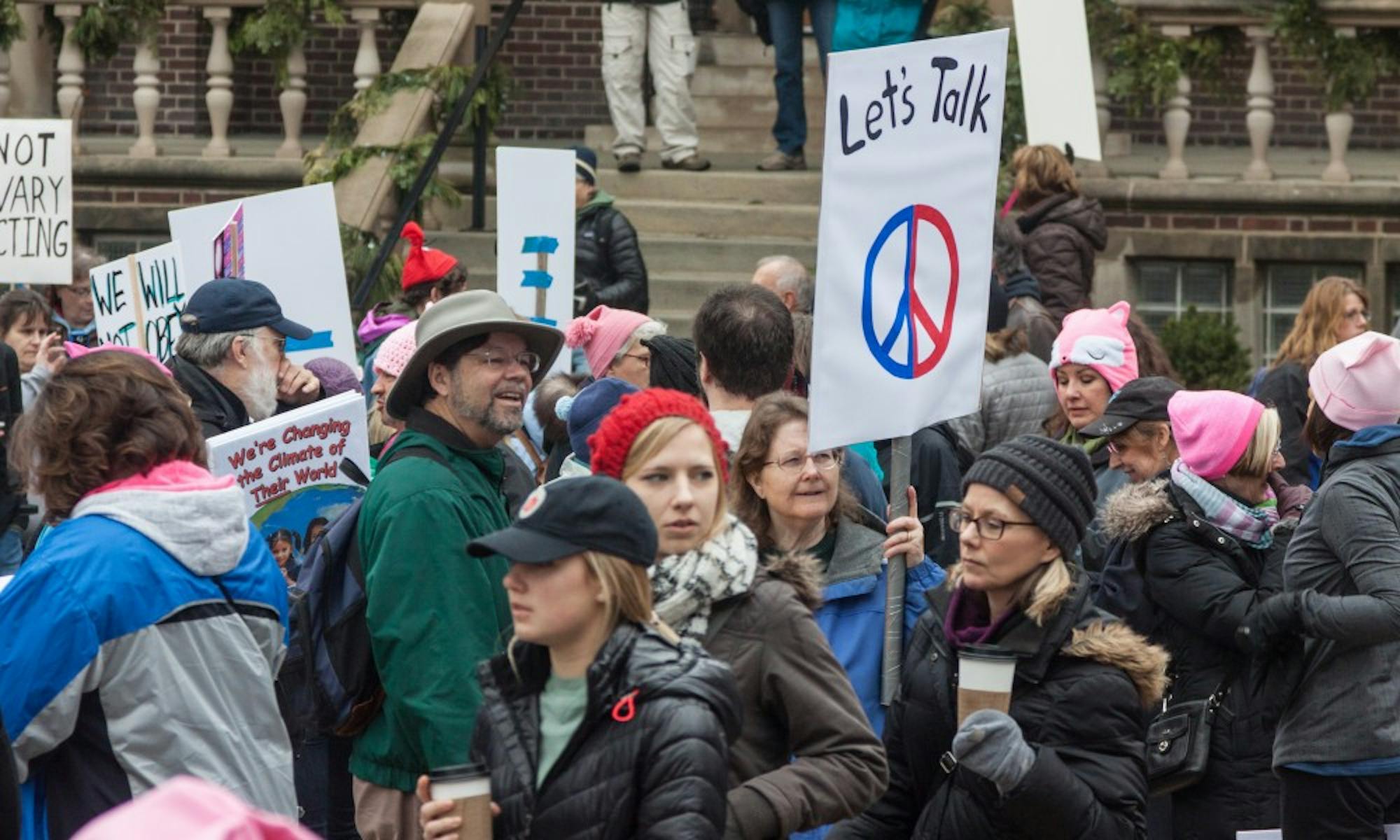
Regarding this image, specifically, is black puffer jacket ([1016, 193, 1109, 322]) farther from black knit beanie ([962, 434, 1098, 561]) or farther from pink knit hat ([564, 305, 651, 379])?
black knit beanie ([962, 434, 1098, 561])

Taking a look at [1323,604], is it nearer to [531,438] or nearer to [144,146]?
[531,438]

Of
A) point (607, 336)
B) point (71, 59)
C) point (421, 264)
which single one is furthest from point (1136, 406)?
point (71, 59)

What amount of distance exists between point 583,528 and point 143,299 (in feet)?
16.3

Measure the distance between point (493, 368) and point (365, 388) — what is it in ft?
14.3

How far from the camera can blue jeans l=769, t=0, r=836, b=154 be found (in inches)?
504

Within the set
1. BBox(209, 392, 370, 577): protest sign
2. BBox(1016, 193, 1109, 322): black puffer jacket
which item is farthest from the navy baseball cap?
BBox(1016, 193, 1109, 322): black puffer jacket

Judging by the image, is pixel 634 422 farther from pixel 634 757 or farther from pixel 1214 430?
pixel 1214 430

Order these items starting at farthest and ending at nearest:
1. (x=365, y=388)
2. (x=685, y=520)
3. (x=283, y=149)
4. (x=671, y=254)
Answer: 1. (x=283, y=149)
2. (x=671, y=254)
3. (x=365, y=388)
4. (x=685, y=520)

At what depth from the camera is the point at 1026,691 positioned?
13.8ft

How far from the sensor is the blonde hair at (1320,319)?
28.6 feet

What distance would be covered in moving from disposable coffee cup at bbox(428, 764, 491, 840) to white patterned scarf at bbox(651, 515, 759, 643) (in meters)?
0.63

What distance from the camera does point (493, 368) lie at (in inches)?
190

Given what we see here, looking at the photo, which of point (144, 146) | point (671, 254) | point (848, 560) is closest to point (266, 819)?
point (848, 560)

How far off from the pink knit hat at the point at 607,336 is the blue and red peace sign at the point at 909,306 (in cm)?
174
